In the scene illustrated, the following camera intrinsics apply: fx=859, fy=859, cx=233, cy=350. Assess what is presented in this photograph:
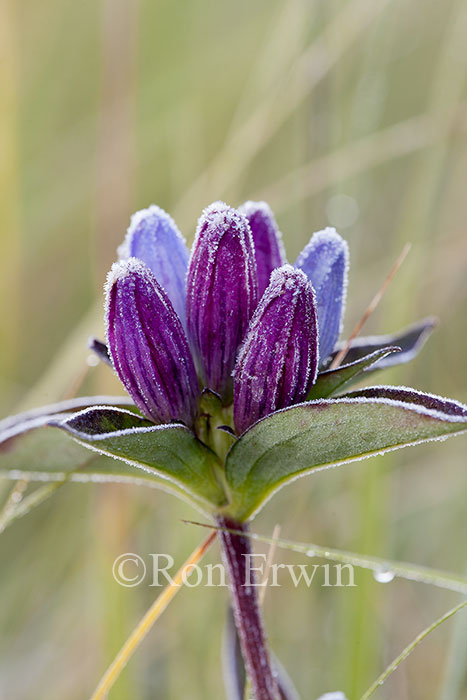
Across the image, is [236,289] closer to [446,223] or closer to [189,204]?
[189,204]

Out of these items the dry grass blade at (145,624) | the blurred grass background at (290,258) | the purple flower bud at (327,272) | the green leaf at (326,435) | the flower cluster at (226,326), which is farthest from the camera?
the blurred grass background at (290,258)

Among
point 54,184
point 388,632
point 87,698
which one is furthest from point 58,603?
point 54,184

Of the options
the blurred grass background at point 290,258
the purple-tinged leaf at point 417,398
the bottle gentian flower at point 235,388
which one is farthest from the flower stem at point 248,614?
the blurred grass background at point 290,258

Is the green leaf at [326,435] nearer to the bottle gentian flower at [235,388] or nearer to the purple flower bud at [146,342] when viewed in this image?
the bottle gentian flower at [235,388]

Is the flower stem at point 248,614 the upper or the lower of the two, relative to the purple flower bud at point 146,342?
lower

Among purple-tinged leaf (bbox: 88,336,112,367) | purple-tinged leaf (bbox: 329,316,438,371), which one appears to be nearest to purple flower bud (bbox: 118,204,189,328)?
purple-tinged leaf (bbox: 88,336,112,367)

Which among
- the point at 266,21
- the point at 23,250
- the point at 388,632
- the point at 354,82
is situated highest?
the point at 266,21

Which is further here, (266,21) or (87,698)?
(266,21)
